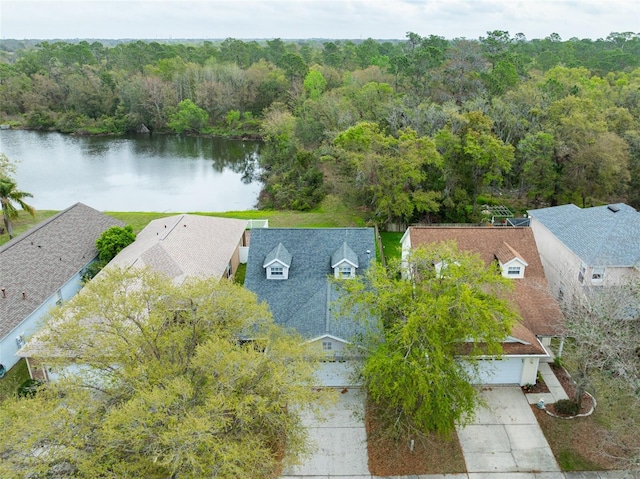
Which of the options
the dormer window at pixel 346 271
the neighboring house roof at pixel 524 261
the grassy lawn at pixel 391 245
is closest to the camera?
the neighboring house roof at pixel 524 261

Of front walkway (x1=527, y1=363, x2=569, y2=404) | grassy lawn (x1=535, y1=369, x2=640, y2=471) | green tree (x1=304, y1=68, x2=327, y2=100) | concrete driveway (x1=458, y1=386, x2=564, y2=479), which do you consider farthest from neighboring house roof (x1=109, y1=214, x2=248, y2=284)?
green tree (x1=304, y1=68, x2=327, y2=100)

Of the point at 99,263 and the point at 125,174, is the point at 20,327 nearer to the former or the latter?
the point at 99,263

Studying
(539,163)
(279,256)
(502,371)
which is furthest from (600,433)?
(539,163)

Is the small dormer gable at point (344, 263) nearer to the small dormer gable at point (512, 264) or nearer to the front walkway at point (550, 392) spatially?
the small dormer gable at point (512, 264)

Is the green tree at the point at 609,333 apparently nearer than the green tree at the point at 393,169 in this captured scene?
Yes

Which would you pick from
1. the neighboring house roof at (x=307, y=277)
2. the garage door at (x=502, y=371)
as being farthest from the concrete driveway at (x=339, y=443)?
the garage door at (x=502, y=371)

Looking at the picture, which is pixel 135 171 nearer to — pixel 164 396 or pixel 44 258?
pixel 44 258
